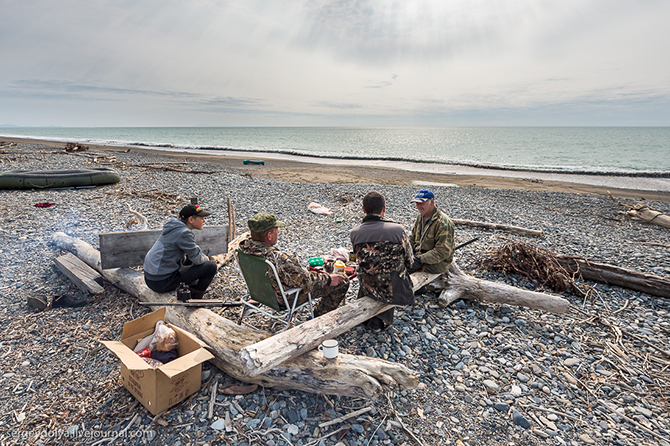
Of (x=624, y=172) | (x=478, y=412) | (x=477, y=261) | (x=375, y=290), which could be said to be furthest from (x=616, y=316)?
(x=624, y=172)

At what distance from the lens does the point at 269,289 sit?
4047 mm

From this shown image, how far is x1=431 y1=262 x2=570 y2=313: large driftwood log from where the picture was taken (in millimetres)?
5172

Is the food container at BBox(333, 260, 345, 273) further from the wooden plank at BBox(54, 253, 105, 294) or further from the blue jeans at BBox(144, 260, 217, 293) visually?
the wooden plank at BBox(54, 253, 105, 294)

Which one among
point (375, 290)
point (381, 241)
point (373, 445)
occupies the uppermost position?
point (381, 241)

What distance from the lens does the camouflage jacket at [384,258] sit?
424 cm

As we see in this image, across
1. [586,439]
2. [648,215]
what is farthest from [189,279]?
[648,215]

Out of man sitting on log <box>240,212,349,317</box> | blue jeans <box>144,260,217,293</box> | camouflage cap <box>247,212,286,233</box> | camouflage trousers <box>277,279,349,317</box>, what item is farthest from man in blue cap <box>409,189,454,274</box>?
blue jeans <box>144,260,217,293</box>

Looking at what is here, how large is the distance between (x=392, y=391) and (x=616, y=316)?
425cm

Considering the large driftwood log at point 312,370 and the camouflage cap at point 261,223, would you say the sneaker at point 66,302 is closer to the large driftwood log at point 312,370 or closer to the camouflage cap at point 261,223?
the large driftwood log at point 312,370

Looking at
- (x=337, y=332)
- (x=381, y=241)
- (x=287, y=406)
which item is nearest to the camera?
(x=287, y=406)

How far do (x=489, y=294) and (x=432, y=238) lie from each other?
1.29 metres

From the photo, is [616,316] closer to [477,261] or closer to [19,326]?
[477,261]

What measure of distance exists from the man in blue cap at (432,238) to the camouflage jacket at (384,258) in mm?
953

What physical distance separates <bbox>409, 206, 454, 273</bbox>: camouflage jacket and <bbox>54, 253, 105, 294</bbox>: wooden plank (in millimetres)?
5245
